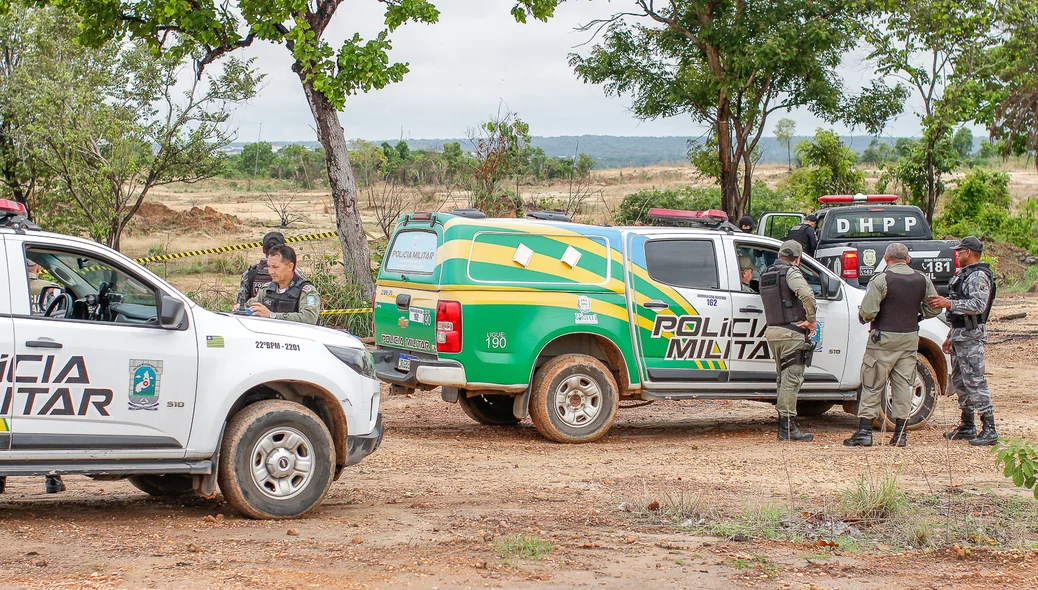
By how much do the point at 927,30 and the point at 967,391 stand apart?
56.8ft

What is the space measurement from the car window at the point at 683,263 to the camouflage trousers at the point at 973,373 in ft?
7.91

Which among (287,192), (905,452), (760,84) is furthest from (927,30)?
(287,192)

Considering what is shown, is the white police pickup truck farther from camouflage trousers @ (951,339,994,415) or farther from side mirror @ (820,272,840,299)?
camouflage trousers @ (951,339,994,415)

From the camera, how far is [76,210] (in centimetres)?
2156

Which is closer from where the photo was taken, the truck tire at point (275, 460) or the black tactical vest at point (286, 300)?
the truck tire at point (275, 460)

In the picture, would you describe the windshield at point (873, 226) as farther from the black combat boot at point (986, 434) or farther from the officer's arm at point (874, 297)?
the officer's arm at point (874, 297)

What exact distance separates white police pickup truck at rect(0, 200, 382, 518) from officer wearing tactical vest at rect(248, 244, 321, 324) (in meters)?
1.37

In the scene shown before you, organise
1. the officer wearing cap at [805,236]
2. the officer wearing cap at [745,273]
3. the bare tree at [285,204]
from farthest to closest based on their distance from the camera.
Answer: the bare tree at [285,204] < the officer wearing cap at [805,236] < the officer wearing cap at [745,273]

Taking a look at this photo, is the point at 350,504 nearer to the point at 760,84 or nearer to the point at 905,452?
the point at 905,452

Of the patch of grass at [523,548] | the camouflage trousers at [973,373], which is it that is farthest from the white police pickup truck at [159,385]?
the camouflage trousers at [973,373]

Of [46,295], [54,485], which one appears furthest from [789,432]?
[46,295]

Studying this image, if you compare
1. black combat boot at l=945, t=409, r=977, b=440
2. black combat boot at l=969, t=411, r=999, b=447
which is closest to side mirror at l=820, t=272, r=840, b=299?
black combat boot at l=945, t=409, r=977, b=440

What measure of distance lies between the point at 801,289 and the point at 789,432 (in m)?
1.47

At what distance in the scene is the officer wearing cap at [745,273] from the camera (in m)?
10.7
